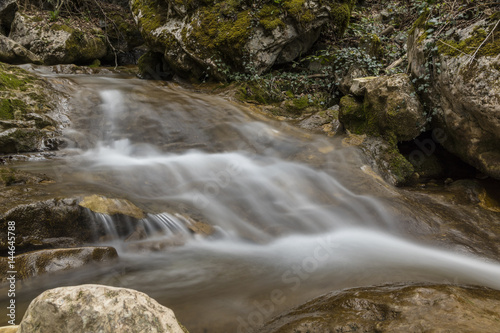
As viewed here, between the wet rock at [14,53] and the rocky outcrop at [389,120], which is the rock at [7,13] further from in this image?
the rocky outcrop at [389,120]

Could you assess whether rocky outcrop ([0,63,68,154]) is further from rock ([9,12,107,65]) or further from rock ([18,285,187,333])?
rock ([9,12,107,65])

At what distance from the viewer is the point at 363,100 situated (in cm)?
548

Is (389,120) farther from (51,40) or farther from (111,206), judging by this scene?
(51,40)

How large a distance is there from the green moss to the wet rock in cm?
688

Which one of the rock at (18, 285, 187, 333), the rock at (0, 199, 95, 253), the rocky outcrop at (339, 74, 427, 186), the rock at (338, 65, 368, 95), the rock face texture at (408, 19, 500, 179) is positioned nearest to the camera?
the rock at (18, 285, 187, 333)

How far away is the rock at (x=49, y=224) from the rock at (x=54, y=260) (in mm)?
229

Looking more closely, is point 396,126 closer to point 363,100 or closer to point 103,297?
point 363,100

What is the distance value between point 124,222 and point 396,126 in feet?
14.0

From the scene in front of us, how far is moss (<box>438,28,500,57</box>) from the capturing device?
12.2ft

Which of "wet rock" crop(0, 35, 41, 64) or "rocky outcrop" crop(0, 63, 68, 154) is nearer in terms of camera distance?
"rocky outcrop" crop(0, 63, 68, 154)

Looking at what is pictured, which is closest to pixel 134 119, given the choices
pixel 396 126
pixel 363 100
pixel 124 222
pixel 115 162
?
pixel 115 162

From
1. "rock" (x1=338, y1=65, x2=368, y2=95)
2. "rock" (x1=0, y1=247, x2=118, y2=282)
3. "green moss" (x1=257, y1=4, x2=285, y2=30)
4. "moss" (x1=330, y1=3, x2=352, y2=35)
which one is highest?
"moss" (x1=330, y1=3, x2=352, y2=35)

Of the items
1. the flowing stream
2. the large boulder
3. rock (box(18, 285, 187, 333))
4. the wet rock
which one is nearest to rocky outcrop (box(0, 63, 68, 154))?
the flowing stream

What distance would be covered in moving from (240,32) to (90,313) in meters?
7.22
